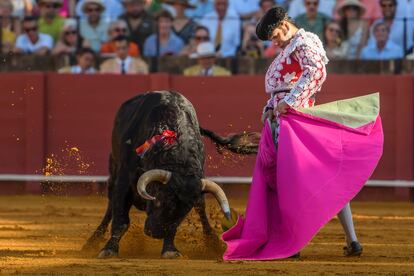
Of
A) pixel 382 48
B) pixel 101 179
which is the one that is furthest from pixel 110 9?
pixel 382 48

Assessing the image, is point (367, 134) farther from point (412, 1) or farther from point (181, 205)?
point (412, 1)

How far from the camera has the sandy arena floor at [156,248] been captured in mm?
4391

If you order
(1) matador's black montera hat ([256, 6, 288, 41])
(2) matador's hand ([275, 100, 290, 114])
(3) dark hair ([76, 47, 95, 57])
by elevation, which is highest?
(1) matador's black montera hat ([256, 6, 288, 41])

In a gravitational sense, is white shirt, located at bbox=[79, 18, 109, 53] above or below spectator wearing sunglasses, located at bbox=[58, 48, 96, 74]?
above

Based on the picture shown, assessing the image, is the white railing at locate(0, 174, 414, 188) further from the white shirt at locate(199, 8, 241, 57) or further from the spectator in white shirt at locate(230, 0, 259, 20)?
the spectator in white shirt at locate(230, 0, 259, 20)

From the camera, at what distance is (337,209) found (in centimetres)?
477

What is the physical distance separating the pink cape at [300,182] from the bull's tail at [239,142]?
1.77ft

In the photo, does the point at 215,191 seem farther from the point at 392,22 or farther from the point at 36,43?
the point at 36,43

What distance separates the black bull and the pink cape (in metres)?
0.19

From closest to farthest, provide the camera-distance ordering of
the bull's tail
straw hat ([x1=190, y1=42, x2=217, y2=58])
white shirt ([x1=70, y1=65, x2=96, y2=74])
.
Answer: the bull's tail < straw hat ([x1=190, y1=42, x2=217, y2=58]) < white shirt ([x1=70, y1=65, x2=96, y2=74])

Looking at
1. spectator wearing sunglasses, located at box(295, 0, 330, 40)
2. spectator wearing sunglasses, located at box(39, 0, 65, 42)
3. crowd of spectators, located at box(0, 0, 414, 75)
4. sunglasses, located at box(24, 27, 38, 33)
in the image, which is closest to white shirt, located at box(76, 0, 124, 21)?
crowd of spectators, located at box(0, 0, 414, 75)

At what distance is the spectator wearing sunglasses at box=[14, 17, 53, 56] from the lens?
29.9 feet

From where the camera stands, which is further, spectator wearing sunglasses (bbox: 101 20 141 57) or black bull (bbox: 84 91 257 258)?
spectator wearing sunglasses (bbox: 101 20 141 57)

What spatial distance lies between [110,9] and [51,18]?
0.51 meters
